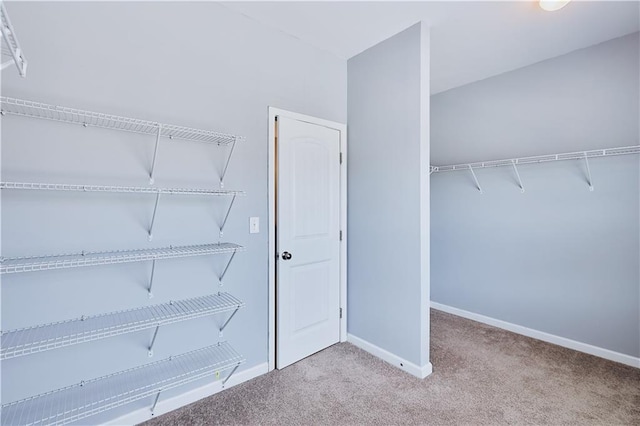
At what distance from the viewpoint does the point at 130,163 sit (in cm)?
182

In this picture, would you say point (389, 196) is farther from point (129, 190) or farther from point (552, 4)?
point (129, 190)

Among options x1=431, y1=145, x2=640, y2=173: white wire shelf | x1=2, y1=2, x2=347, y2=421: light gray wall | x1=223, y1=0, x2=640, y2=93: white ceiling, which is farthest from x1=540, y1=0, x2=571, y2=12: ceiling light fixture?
x1=2, y1=2, x2=347, y2=421: light gray wall

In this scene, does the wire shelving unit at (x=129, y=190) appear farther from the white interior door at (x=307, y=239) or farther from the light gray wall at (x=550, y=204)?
the light gray wall at (x=550, y=204)

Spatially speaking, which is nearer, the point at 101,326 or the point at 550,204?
the point at 101,326

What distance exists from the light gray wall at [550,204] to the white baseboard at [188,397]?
2.53 meters

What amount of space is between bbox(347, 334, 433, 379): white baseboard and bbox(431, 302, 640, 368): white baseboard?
1339 mm

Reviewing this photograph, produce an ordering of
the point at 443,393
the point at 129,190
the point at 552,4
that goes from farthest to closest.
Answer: the point at 443,393
the point at 552,4
the point at 129,190

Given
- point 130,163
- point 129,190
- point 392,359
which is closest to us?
point 129,190

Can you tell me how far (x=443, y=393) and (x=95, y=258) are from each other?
2.31 metres

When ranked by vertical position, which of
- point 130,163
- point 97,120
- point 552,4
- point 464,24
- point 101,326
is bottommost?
point 101,326

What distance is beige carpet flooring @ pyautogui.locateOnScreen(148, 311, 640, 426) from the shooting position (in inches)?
75.5

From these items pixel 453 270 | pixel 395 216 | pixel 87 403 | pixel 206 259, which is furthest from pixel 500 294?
pixel 87 403

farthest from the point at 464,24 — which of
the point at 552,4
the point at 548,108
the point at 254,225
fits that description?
the point at 254,225

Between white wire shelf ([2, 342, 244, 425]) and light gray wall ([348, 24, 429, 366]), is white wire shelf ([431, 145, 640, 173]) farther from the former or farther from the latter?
white wire shelf ([2, 342, 244, 425])
